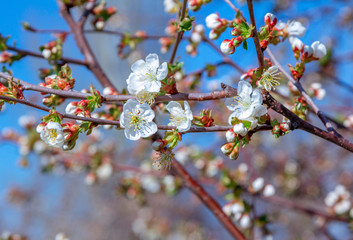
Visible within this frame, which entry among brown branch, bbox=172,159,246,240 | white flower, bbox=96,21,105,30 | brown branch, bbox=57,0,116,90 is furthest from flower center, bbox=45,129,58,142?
white flower, bbox=96,21,105,30

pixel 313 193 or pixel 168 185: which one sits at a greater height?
pixel 168 185

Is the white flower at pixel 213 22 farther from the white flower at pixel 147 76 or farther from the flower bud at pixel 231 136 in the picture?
the flower bud at pixel 231 136

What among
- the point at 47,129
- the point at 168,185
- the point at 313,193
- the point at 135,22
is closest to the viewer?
the point at 47,129

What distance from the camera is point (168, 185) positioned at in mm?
2703

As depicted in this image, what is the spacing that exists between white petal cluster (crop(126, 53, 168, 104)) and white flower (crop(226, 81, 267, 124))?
0.78ft

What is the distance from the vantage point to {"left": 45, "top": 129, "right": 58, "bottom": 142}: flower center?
1.02m

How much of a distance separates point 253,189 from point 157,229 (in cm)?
350

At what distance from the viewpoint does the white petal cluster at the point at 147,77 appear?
3.40ft

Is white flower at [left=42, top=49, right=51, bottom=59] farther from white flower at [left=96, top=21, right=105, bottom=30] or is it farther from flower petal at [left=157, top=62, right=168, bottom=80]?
flower petal at [left=157, top=62, right=168, bottom=80]

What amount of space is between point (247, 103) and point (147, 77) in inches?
12.8

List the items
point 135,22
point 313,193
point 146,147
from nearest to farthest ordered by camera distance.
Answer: point 313,193, point 146,147, point 135,22

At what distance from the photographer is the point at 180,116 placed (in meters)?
1.11

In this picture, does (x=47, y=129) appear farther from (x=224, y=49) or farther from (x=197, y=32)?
(x=197, y=32)

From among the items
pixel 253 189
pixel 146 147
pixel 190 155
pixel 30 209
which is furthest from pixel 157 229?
pixel 30 209
